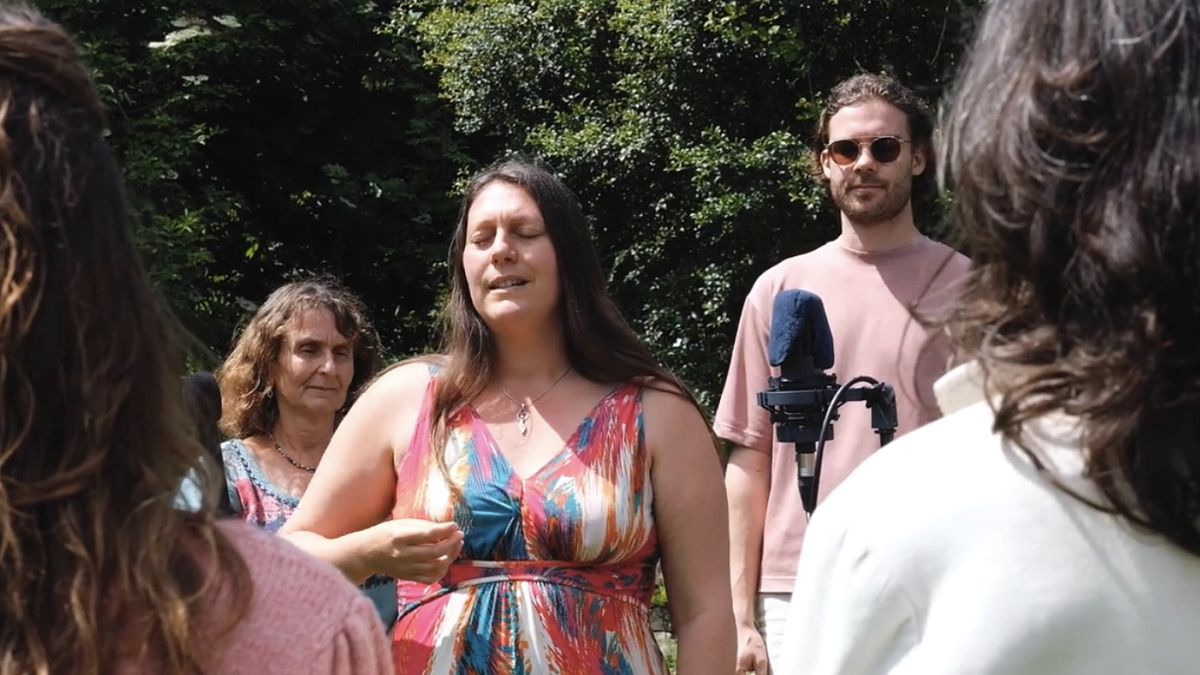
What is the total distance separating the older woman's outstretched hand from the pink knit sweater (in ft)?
4.20

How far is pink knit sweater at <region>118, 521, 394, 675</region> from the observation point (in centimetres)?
132

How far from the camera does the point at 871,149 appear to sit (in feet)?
13.7

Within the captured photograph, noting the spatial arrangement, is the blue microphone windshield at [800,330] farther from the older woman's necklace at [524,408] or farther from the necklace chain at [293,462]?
the necklace chain at [293,462]

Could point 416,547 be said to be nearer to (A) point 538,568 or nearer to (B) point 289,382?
(A) point 538,568

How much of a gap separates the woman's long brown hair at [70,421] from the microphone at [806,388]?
1.93 meters

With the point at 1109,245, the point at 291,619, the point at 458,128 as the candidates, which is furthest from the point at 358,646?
the point at 458,128

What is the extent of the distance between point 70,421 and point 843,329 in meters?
2.83

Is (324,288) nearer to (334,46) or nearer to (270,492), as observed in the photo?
(270,492)

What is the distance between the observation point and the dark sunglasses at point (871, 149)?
4.15m

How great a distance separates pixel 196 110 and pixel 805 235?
658cm

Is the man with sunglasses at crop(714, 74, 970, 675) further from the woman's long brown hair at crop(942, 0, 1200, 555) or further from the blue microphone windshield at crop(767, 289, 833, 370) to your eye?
the woman's long brown hair at crop(942, 0, 1200, 555)

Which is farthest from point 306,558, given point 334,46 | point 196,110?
point 334,46

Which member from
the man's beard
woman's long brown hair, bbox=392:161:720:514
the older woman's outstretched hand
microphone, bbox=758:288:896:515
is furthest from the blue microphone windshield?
the man's beard

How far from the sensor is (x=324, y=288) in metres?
5.20
